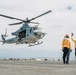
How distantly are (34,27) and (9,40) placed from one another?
785 cm

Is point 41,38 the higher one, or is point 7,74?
point 41,38

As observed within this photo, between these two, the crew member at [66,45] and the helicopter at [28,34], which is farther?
the helicopter at [28,34]

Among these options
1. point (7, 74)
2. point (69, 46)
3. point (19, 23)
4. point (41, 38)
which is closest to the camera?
point (7, 74)

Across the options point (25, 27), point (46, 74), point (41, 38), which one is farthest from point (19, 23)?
point (46, 74)

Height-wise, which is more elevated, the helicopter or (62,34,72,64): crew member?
the helicopter

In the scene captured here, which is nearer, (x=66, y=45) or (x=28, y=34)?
(x=66, y=45)

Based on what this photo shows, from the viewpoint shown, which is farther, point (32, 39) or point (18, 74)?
point (32, 39)

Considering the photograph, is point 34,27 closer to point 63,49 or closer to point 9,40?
point 9,40

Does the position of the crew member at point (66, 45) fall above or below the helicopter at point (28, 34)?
below

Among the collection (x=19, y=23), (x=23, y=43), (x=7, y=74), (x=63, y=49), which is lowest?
(x=7, y=74)

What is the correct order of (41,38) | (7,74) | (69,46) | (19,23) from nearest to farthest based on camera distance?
(7,74), (69,46), (41,38), (19,23)

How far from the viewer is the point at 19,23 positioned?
6138 cm

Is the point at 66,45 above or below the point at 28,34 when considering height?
below

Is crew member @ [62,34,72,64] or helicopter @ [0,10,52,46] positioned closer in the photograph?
crew member @ [62,34,72,64]
